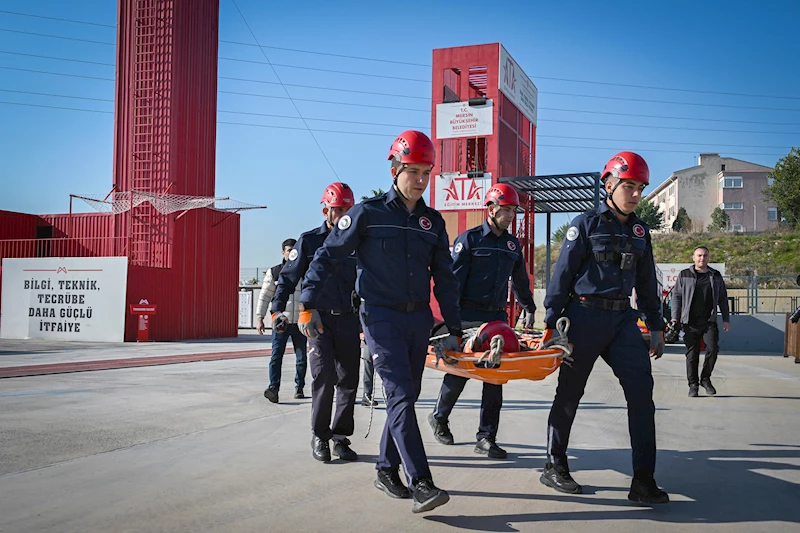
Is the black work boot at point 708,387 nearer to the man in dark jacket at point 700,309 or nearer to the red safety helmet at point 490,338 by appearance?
the man in dark jacket at point 700,309

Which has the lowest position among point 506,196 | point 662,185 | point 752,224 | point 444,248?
point 444,248

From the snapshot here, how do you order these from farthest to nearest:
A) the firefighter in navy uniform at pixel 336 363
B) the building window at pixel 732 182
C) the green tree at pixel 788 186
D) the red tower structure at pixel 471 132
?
the building window at pixel 732 182 < the green tree at pixel 788 186 < the red tower structure at pixel 471 132 < the firefighter in navy uniform at pixel 336 363

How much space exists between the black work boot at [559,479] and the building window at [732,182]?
242 feet

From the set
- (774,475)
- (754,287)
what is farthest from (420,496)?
(754,287)

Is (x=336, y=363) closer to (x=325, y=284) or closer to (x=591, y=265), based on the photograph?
(x=325, y=284)

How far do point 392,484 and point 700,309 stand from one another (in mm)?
7161

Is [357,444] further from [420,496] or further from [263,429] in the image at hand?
[420,496]

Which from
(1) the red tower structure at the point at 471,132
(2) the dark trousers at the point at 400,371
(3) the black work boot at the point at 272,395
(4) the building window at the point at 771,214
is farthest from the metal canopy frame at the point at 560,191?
(4) the building window at the point at 771,214

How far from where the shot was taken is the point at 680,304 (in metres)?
10.2

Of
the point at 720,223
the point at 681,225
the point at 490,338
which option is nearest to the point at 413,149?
the point at 490,338

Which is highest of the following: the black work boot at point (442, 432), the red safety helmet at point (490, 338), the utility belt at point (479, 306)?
the utility belt at point (479, 306)

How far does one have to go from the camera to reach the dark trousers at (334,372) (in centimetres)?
560

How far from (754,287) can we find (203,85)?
72.2ft

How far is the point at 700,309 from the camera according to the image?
1013cm
